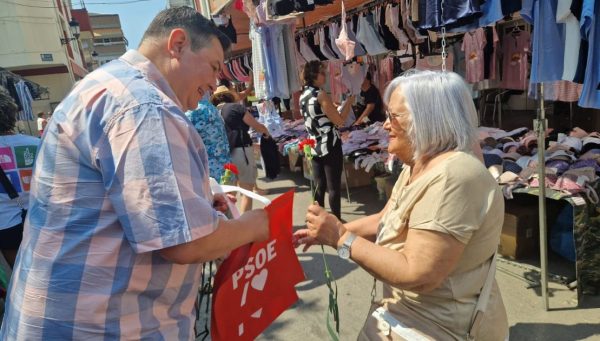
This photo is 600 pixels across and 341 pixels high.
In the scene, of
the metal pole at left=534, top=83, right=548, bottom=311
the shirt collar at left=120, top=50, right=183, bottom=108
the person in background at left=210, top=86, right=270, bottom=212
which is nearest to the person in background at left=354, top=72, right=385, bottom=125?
the person in background at left=210, top=86, right=270, bottom=212

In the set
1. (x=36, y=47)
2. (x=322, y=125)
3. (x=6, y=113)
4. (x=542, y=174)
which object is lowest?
(x=542, y=174)

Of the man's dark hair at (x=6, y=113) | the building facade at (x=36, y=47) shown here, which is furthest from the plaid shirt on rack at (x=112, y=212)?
the building facade at (x=36, y=47)

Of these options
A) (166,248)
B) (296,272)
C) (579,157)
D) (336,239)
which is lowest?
(579,157)

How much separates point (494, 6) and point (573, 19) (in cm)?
63

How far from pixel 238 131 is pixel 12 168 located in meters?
2.40

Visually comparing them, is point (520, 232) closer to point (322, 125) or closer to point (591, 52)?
point (591, 52)

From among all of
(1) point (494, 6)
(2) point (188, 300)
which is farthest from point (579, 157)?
(2) point (188, 300)

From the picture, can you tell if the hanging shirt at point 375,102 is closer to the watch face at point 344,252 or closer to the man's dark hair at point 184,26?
the watch face at point 344,252

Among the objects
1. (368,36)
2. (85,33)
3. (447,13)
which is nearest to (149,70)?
(447,13)

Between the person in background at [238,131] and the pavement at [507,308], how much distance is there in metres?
1.42

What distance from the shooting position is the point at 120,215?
94 cm

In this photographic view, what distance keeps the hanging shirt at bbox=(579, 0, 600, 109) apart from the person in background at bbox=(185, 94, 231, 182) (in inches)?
121

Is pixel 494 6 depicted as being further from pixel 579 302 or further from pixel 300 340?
pixel 300 340

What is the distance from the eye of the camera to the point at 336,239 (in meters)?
1.55
